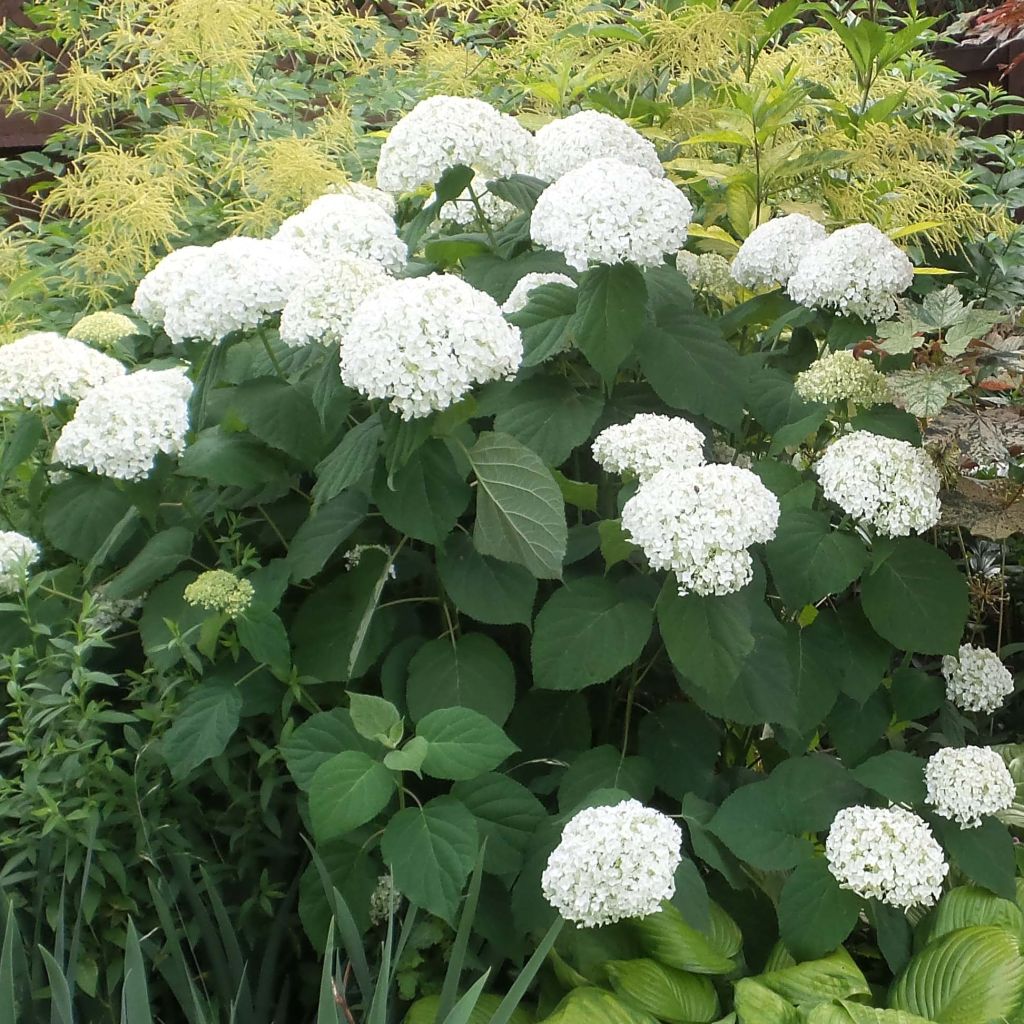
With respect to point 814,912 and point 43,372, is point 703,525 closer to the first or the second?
point 814,912

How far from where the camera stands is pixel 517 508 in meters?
1.51

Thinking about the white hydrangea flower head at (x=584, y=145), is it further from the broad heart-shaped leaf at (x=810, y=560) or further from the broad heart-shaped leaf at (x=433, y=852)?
the broad heart-shaped leaf at (x=433, y=852)

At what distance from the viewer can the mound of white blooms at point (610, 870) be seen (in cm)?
138

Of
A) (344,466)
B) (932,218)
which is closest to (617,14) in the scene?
(932,218)

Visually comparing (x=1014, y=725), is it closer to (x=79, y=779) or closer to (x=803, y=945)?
Answer: (x=803, y=945)

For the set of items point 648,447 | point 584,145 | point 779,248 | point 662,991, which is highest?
point 584,145

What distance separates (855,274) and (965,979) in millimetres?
971

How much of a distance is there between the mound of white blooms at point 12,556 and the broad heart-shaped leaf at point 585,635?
712mm

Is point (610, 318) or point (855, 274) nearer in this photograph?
point (610, 318)

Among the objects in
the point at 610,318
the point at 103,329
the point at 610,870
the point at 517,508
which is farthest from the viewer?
the point at 103,329

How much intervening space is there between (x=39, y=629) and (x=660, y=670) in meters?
0.91

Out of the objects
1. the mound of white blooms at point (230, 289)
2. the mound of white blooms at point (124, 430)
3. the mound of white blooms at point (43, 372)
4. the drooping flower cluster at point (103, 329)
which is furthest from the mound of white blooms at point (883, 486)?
the drooping flower cluster at point (103, 329)

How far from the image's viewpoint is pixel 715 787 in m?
1.76

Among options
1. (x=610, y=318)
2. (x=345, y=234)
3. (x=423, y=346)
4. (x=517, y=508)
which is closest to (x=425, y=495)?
(x=517, y=508)
